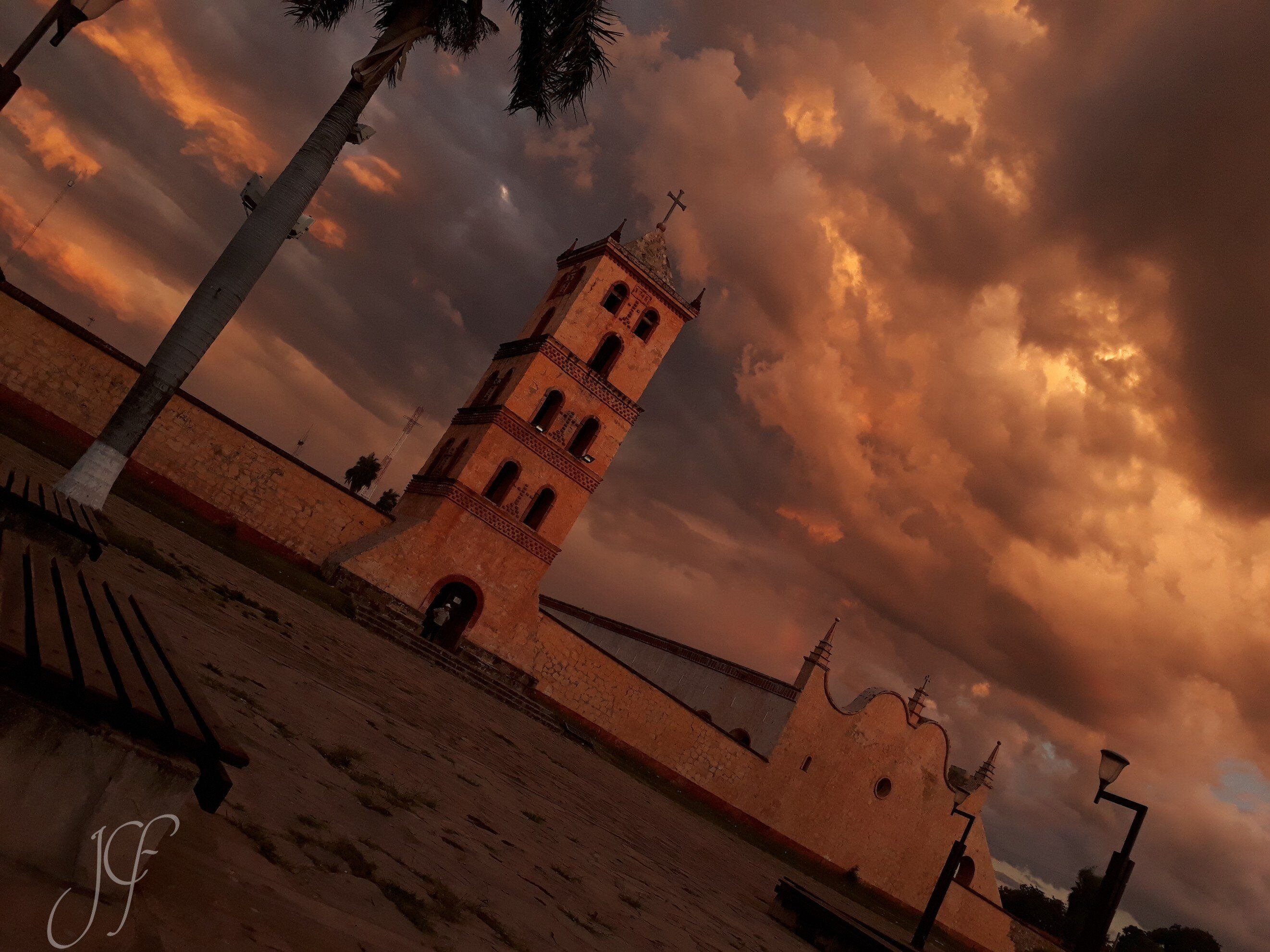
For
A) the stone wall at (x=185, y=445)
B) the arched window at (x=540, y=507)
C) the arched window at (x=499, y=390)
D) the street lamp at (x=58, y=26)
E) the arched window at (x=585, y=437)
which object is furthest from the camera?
the arched window at (x=585, y=437)

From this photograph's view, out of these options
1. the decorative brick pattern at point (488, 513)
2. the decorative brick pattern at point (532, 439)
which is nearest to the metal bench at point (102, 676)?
the decorative brick pattern at point (488, 513)

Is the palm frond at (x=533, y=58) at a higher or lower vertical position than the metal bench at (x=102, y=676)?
higher

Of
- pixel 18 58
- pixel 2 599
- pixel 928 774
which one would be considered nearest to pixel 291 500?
pixel 18 58

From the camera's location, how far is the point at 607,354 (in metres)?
25.1

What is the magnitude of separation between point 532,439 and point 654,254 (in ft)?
26.6

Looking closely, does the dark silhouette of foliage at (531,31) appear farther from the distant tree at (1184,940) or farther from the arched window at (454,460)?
the distant tree at (1184,940)

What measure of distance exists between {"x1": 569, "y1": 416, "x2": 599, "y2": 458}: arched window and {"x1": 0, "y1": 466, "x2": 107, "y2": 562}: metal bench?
1803 cm

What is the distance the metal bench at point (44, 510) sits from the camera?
454 cm

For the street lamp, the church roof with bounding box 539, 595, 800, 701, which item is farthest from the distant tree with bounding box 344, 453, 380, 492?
the street lamp

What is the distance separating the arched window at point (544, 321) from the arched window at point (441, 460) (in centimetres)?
447

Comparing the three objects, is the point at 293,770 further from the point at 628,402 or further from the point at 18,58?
the point at 628,402

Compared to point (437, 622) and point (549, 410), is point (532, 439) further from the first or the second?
point (437, 622)

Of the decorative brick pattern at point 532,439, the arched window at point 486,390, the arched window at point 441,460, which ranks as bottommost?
the arched window at point 441,460

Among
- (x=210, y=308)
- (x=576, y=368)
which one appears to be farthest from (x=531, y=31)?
(x=576, y=368)
